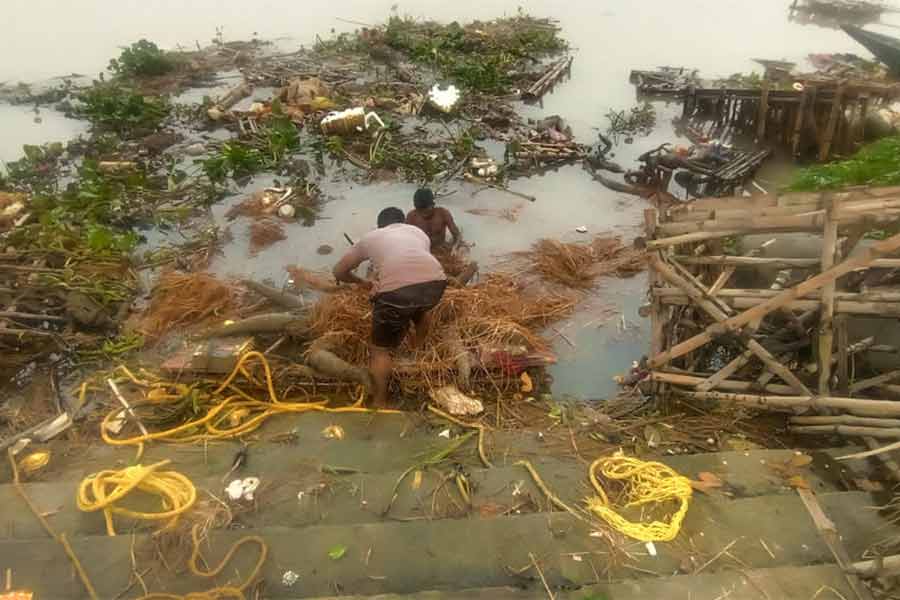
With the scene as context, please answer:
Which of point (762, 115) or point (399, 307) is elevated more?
point (762, 115)

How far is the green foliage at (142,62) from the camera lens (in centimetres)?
1506

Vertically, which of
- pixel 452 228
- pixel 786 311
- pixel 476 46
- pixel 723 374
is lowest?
pixel 723 374

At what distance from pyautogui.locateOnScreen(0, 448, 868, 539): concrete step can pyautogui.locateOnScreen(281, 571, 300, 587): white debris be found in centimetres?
61

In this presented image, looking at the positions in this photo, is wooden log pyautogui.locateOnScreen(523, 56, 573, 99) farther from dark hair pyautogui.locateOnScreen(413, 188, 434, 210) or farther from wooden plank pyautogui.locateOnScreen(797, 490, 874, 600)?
wooden plank pyautogui.locateOnScreen(797, 490, 874, 600)

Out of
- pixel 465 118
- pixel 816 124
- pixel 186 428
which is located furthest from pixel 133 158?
pixel 816 124

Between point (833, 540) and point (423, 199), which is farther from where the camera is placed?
point (423, 199)

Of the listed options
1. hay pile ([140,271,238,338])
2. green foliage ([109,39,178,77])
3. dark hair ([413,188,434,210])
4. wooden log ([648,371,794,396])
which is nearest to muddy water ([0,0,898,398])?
hay pile ([140,271,238,338])

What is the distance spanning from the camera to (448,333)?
621 cm

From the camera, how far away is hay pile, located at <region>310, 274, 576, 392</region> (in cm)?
588

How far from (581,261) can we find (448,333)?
2.68 meters

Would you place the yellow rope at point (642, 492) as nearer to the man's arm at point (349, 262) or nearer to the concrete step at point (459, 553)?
the concrete step at point (459, 553)

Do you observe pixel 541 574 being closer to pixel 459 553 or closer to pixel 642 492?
pixel 459 553

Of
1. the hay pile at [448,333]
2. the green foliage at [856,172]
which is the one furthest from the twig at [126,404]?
the green foliage at [856,172]

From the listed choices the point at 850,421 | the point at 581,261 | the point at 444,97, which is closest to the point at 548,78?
the point at 444,97
